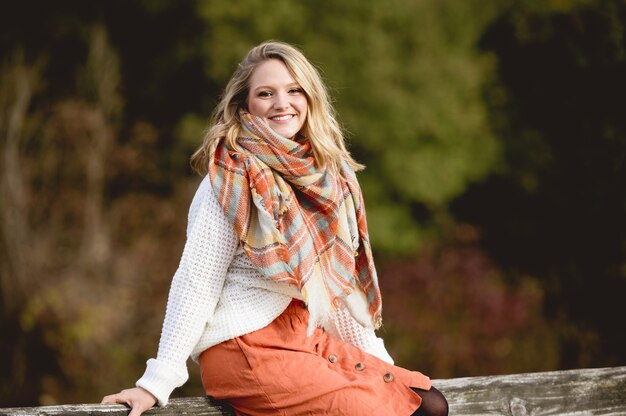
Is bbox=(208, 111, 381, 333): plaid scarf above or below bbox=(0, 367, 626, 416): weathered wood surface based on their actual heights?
above

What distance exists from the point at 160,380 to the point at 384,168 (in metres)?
8.53

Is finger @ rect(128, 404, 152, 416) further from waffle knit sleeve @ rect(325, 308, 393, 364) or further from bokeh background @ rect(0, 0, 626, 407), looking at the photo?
bokeh background @ rect(0, 0, 626, 407)

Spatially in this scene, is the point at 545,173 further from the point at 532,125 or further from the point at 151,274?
the point at 151,274

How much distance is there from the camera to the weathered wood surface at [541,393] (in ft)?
8.22

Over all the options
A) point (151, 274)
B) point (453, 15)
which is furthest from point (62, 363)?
point (453, 15)

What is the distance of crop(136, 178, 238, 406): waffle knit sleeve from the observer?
2.10 metres

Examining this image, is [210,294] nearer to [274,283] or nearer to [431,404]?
[274,283]

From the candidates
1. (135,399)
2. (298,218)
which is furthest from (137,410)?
(298,218)

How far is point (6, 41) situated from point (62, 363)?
5.41 metres

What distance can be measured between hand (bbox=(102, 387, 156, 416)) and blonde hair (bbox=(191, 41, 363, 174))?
29.1 inches

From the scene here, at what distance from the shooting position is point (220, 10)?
10.5 meters

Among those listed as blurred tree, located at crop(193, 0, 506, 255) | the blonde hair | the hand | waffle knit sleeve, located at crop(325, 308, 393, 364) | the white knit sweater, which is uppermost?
blurred tree, located at crop(193, 0, 506, 255)

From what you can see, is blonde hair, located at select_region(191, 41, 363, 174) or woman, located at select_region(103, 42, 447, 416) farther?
blonde hair, located at select_region(191, 41, 363, 174)

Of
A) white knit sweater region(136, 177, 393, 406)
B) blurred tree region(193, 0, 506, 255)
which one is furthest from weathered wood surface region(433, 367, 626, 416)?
blurred tree region(193, 0, 506, 255)
